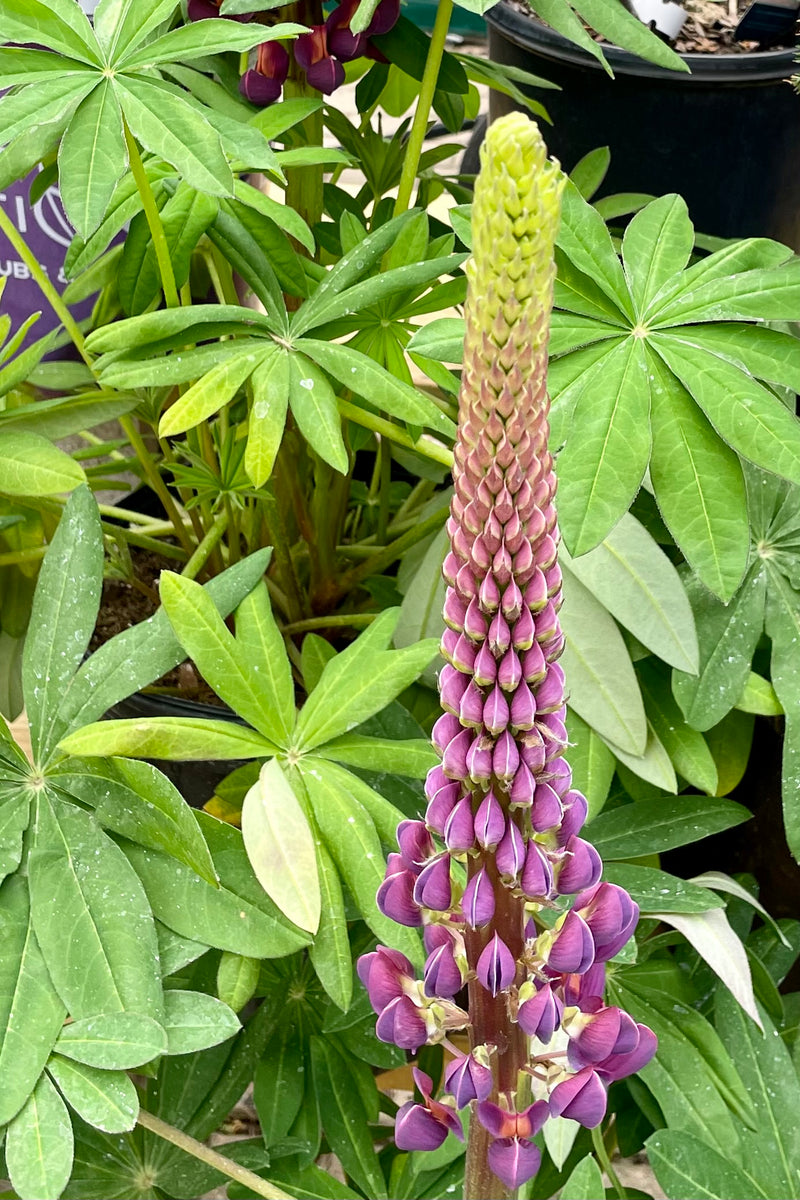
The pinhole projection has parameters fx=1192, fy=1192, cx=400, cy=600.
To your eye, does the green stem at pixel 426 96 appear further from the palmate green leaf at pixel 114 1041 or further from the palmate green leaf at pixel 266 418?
the palmate green leaf at pixel 114 1041

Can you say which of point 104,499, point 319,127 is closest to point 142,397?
point 319,127

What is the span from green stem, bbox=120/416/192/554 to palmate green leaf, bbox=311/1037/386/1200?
0.41m

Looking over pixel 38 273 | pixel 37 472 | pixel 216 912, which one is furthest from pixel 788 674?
pixel 38 273

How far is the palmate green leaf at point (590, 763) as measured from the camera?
69 centimetres

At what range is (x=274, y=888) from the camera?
59 centimetres

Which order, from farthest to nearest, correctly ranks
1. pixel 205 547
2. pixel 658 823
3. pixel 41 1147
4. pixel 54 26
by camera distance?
pixel 205 547 → pixel 658 823 → pixel 54 26 → pixel 41 1147

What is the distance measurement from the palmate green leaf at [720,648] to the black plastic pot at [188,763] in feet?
1.07

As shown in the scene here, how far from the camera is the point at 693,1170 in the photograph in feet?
2.13

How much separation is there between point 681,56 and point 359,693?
794mm

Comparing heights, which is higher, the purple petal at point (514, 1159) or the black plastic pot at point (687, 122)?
the black plastic pot at point (687, 122)

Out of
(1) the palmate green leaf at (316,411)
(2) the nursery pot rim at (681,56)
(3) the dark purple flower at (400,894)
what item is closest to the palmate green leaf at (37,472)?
(1) the palmate green leaf at (316,411)

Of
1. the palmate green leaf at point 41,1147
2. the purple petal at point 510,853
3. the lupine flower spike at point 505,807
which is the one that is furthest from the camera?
the palmate green leaf at point 41,1147

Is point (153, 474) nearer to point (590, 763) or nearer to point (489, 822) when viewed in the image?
point (590, 763)

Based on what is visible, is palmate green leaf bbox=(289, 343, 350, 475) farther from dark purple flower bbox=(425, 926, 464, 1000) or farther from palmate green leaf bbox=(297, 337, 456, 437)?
dark purple flower bbox=(425, 926, 464, 1000)
